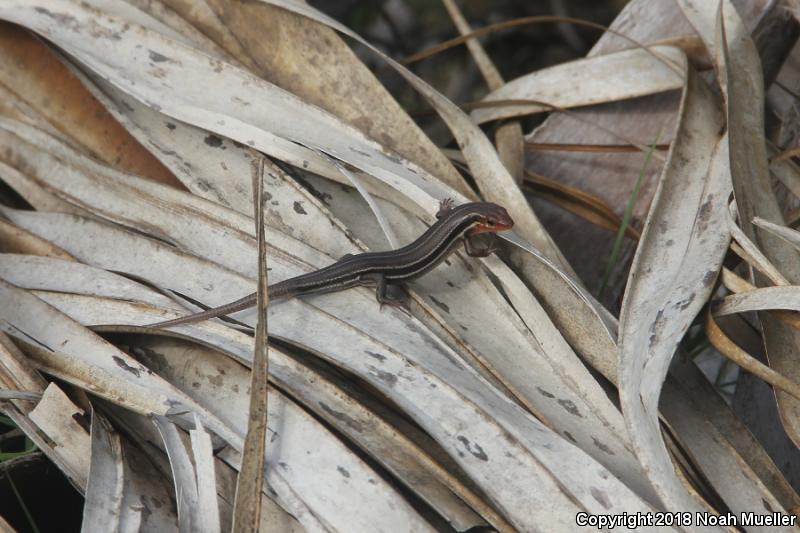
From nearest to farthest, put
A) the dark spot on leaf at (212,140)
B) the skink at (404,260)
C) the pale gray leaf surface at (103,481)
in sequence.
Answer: the pale gray leaf surface at (103,481), the skink at (404,260), the dark spot on leaf at (212,140)

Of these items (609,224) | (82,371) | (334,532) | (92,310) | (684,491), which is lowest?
(334,532)

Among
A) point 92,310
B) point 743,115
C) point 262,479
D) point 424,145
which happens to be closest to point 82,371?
point 92,310

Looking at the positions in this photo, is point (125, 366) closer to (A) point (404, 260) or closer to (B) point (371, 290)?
(B) point (371, 290)

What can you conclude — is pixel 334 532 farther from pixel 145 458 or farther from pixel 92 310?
pixel 92 310

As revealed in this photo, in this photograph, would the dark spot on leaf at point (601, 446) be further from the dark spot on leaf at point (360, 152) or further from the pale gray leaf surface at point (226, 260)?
the dark spot on leaf at point (360, 152)

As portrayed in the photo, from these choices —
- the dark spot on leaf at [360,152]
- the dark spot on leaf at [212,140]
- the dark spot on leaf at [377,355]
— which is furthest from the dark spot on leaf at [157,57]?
the dark spot on leaf at [377,355]

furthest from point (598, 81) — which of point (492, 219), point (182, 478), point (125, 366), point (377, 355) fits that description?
point (182, 478)
